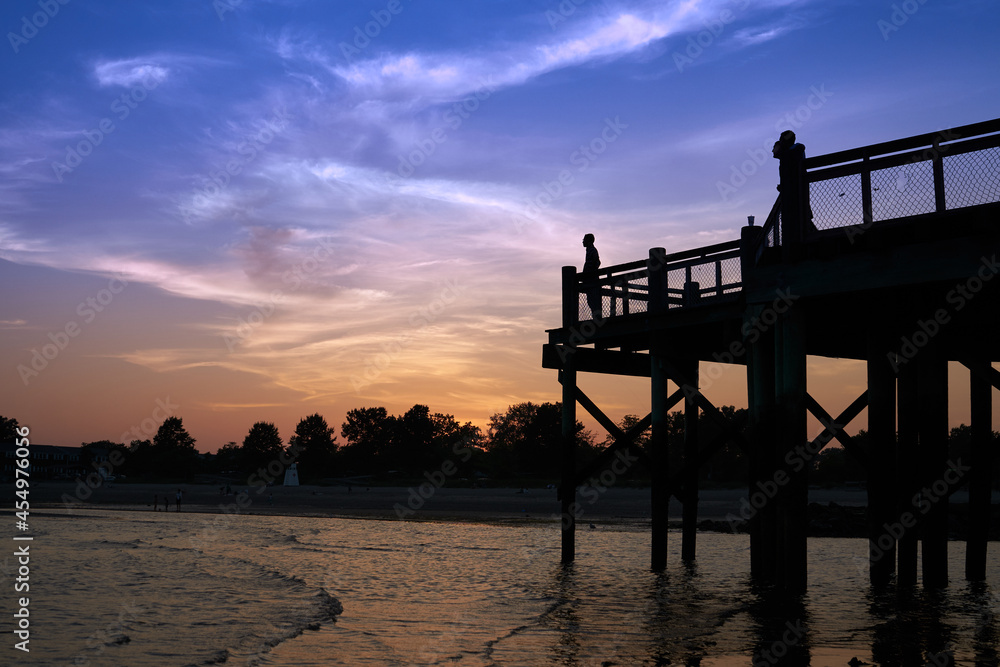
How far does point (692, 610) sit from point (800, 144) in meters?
7.36

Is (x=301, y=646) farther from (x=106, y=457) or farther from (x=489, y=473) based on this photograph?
(x=106, y=457)

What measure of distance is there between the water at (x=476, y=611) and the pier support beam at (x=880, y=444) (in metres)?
1.23

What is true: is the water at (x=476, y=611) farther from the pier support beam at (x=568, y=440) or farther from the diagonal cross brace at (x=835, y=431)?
the diagonal cross brace at (x=835, y=431)

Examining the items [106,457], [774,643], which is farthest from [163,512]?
[106,457]

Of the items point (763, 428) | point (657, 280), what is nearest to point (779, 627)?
point (763, 428)

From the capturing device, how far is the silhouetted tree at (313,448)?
138750 millimetres

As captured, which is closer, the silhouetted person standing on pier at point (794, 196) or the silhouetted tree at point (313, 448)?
the silhouetted person standing on pier at point (794, 196)

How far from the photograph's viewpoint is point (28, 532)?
3259 cm

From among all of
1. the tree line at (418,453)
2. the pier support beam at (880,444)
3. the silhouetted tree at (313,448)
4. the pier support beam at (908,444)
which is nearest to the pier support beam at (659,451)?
Result: the pier support beam at (880,444)

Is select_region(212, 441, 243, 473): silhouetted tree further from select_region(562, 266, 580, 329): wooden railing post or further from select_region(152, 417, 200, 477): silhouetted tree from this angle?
select_region(562, 266, 580, 329): wooden railing post

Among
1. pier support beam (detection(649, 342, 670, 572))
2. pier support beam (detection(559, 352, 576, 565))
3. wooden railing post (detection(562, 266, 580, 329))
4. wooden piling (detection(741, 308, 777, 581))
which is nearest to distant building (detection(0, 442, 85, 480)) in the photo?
pier support beam (detection(559, 352, 576, 565))

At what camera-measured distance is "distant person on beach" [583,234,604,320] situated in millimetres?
17453

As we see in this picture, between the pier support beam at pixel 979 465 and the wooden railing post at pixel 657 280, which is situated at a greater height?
the wooden railing post at pixel 657 280

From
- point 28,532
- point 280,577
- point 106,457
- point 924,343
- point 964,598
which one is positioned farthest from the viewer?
point 106,457
